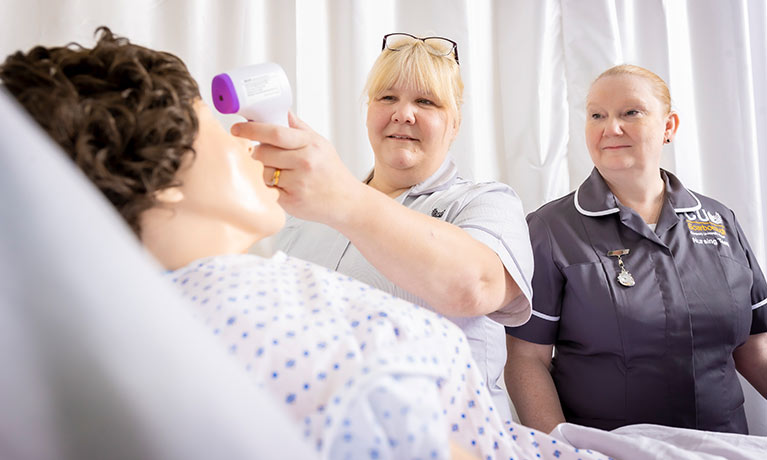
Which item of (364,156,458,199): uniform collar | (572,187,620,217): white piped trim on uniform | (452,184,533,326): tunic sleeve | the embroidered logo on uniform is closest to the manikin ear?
(452,184,533,326): tunic sleeve

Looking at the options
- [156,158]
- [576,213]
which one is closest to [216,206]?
[156,158]

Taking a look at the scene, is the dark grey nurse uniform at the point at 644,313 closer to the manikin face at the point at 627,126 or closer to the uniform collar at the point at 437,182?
the manikin face at the point at 627,126

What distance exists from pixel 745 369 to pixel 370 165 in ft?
3.90

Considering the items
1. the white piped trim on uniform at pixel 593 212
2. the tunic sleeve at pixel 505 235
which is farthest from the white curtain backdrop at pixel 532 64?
the tunic sleeve at pixel 505 235

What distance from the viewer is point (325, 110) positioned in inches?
78.5

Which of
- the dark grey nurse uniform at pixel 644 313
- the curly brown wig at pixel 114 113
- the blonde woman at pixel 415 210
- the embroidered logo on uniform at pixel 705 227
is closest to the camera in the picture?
the curly brown wig at pixel 114 113

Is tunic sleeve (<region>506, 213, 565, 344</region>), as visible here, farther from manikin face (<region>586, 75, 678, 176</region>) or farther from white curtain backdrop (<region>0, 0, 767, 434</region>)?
white curtain backdrop (<region>0, 0, 767, 434</region>)

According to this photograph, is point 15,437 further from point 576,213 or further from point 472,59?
point 472,59

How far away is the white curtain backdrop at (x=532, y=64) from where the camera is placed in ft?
6.22

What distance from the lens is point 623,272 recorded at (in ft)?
5.10

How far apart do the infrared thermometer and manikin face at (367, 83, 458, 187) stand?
0.61 meters

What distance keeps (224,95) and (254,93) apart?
0.12ft

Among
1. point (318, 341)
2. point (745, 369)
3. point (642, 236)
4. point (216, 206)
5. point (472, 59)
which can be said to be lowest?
point (745, 369)

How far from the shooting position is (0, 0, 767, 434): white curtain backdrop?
1.89 m
